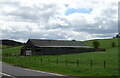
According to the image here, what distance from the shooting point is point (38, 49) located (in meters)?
75.0

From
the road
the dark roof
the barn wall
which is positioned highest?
the dark roof

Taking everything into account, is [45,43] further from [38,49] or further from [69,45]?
[69,45]

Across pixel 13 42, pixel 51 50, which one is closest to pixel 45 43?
pixel 51 50

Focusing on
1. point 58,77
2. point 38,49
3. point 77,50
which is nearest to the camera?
point 58,77

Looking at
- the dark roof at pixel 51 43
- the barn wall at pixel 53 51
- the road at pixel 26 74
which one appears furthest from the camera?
the dark roof at pixel 51 43

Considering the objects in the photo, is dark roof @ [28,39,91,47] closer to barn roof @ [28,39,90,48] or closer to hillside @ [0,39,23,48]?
barn roof @ [28,39,90,48]

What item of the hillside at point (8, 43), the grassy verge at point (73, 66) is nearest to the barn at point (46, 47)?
the grassy verge at point (73, 66)

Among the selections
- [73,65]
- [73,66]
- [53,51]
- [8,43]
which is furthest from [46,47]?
[8,43]

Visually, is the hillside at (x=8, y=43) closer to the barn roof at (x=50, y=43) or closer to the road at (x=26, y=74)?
the barn roof at (x=50, y=43)

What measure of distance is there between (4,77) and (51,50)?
6029 cm

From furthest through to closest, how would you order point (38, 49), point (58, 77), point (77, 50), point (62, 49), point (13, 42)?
1. point (13, 42)
2. point (77, 50)
3. point (62, 49)
4. point (38, 49)
5. point (58, 77)

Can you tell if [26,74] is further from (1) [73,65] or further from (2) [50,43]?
(2) [50,43]

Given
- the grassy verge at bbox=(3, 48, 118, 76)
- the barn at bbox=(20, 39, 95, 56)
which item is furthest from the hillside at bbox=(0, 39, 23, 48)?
the grassy verge at bbox=(3, 48, 118, 76)

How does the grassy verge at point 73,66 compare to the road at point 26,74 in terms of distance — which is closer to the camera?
the road at point 26,74
